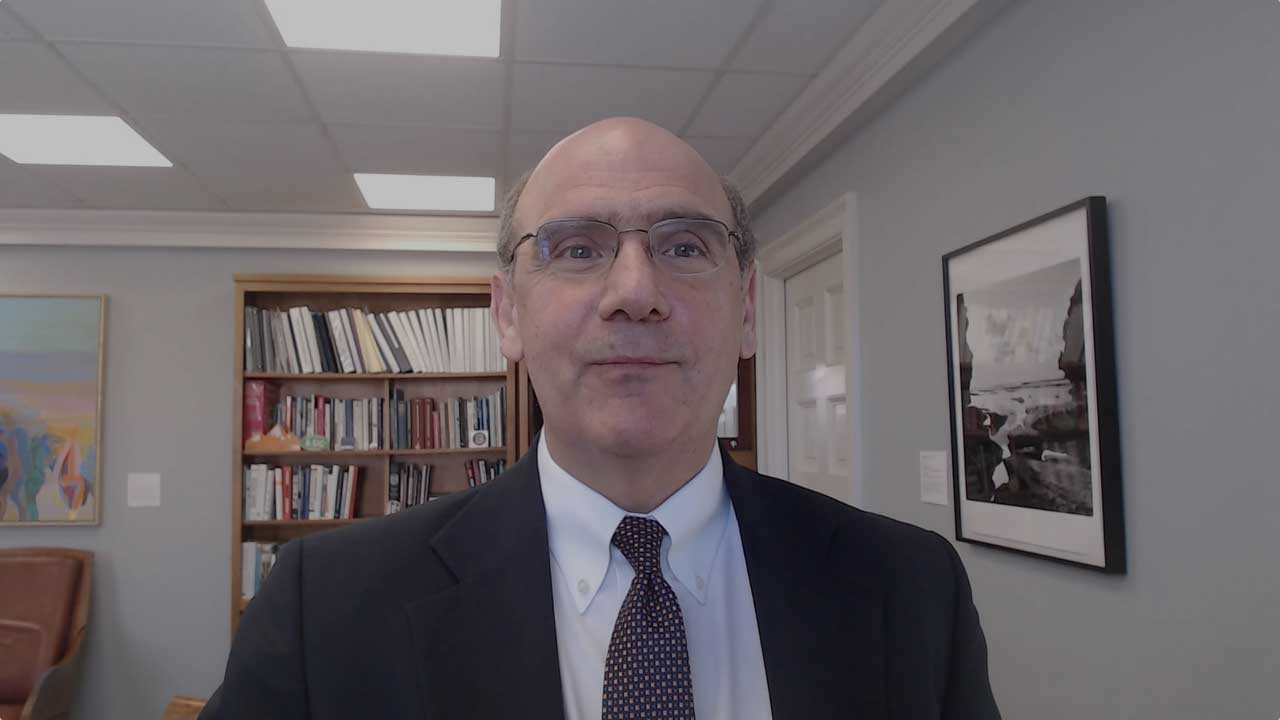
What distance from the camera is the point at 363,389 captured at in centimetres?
458

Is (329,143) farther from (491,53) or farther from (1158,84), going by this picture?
(1158,84)

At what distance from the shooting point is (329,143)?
10.6 feet

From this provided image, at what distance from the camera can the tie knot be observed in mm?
960

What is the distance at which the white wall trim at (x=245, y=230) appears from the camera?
4.23 metres

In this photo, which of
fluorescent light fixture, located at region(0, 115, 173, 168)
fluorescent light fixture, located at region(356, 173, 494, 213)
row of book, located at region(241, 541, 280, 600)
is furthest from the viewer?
row of book, located at region(241, 541, 280, 600)

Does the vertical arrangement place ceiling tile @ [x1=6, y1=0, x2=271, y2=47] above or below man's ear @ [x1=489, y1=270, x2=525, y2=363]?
above

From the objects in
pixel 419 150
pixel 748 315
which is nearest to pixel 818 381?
pixel 419 150

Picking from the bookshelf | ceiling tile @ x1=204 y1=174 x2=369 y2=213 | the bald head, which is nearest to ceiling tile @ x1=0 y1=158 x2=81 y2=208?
ceiling tile @ x1=204 y1=174 x2=369 y2=213

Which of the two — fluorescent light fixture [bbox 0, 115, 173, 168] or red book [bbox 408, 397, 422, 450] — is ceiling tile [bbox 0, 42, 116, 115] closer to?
fluorescent light fixture [bbox 0, 115, 173, 168]

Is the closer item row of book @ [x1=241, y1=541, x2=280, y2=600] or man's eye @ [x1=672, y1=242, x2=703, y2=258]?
man's eye @ [x1=672, y1=242, x2=703, y2=258]

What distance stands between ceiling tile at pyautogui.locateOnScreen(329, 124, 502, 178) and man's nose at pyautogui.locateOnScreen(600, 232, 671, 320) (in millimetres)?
2330

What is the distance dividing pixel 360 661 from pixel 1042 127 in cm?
173

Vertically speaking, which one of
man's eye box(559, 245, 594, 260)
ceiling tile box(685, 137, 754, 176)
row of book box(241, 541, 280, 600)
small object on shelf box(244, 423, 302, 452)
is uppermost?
ceiling tile box(685, 137, 754, 176)

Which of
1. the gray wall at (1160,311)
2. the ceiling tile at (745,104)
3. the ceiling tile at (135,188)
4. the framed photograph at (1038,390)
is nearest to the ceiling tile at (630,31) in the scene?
the ceiling tile at (745,104)
